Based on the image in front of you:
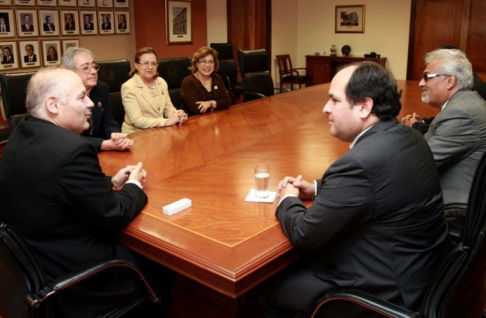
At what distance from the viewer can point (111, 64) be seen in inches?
140

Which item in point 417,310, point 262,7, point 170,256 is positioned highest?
point 262,7

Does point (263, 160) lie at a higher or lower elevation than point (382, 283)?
higher

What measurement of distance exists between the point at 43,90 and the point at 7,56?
3587mm

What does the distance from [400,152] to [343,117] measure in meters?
0.23

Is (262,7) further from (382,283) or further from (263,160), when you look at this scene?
(382,283)

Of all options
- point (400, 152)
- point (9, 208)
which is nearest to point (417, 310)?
point (400, 152)

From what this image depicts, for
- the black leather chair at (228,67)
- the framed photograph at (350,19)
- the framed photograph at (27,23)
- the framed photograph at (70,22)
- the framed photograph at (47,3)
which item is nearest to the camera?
the framed photograph at (27,23)

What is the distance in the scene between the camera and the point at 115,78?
359 cm

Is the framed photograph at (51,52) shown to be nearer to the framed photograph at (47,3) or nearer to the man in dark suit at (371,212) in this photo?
the framed photograph at (47,3)

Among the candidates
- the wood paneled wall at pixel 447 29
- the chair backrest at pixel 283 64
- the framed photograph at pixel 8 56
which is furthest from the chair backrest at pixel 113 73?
the wood paneled wall at pixel 447 29

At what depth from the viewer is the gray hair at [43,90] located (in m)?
1.57

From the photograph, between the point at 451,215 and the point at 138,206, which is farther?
the point at 451,215

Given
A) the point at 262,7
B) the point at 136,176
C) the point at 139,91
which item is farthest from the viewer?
the point at 262,7

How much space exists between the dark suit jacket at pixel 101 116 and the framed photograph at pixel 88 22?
262 centimetres
